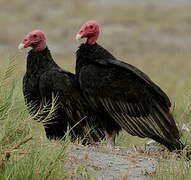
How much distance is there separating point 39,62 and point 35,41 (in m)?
0.26

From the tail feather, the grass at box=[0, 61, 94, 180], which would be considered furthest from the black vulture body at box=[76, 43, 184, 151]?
the grass at box=[0, 61, 94, 180]

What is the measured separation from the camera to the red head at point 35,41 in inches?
292

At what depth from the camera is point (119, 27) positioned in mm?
29172

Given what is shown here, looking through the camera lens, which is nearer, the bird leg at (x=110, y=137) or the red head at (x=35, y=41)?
the bird leg at (x=110, y=137)

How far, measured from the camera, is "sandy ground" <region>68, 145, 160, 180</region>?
16.9ft

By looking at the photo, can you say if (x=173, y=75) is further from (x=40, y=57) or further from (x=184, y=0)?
(x=184, y=0)

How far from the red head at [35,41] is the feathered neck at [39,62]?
7 cm

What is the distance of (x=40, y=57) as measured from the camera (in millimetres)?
7336

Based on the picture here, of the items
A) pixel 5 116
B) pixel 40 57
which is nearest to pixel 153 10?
pixel 40 57

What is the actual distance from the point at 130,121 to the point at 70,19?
24885 mm

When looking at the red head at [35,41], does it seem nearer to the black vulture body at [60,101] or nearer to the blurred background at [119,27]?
the black vulture body at [60,101]

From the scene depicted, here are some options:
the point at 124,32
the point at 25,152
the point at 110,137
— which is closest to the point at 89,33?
the point at 110,137

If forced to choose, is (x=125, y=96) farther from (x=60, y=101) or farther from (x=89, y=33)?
(x=89, y=33)

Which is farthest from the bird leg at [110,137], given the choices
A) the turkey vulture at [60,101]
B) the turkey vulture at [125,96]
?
the turkey vulture at [60,101]
